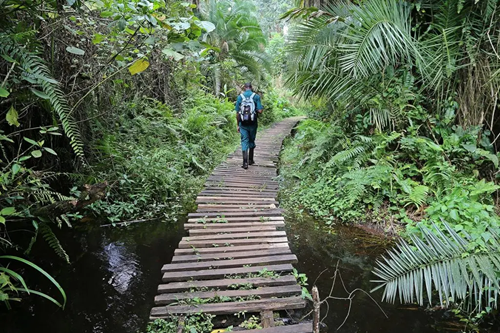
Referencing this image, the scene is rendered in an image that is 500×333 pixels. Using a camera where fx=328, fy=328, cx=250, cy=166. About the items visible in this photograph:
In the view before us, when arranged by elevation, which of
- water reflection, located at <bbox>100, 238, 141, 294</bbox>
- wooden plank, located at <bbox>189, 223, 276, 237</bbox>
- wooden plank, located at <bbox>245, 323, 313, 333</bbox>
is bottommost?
water reflection, located at <bbox>100, 238, 141, 294</bbox>

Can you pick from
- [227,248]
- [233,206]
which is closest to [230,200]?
[233,206]

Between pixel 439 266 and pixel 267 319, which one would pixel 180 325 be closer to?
pixel 267 319

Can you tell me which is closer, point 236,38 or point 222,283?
point 222,283

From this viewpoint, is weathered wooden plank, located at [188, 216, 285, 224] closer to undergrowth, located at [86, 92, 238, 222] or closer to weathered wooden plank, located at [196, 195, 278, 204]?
weathered wooden plank, located at [196, 195, 278, 204]

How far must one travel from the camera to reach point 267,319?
281cm

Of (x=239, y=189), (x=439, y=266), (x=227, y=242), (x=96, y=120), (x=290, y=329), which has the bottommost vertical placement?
(x=239, y=189)

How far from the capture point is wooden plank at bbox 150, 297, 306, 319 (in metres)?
2.84

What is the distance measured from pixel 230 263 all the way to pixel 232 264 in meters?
0.03

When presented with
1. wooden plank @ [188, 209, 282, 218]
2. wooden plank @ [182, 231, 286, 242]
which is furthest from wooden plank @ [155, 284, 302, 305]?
wooden plank @ [188, 209, 282, 218]

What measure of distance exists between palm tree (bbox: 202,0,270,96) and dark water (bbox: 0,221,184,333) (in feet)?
31.9

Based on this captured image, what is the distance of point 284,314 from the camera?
3.05 metres

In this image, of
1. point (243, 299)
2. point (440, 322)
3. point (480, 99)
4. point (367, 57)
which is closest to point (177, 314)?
point (243, 299)

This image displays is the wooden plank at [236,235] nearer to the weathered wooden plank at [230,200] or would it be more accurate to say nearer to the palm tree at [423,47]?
the weathered wooden plank at [230,200]

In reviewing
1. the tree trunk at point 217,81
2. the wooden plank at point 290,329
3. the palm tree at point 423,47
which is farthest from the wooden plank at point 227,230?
the tree trunk at point 217,81
